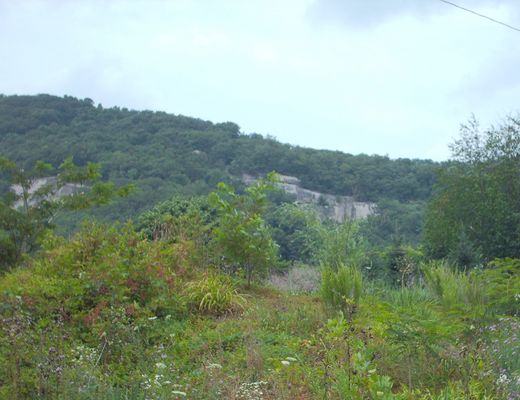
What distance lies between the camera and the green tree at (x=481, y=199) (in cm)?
2283

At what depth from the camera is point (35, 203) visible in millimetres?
15914

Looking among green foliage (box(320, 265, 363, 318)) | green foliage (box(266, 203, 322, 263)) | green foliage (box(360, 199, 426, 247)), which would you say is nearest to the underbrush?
green foliage (box(320, 265, 363, 318))

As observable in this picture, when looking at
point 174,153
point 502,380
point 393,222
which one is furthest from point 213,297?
point 174,153

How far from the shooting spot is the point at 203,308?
9.03m

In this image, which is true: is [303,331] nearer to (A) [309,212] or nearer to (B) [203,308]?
(B) [203,308]

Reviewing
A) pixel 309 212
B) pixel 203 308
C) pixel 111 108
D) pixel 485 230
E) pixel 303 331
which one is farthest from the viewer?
pixel 111 108

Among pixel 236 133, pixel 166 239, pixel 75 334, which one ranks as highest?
pixel 236 133

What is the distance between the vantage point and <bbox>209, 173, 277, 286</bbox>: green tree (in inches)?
408

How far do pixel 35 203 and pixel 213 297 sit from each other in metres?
8.30

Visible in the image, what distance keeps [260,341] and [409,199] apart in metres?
39.3

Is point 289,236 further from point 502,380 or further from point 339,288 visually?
point 502,380

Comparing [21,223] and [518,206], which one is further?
[518,206]

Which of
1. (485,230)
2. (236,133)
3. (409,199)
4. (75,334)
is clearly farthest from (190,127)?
(75,334)

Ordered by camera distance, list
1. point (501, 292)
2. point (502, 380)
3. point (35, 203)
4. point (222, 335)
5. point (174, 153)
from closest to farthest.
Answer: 1. point (502, 380)
2. point (222, 335)
3. point (501, 292)
4. point (35, 203)
5. point (174, 153)
